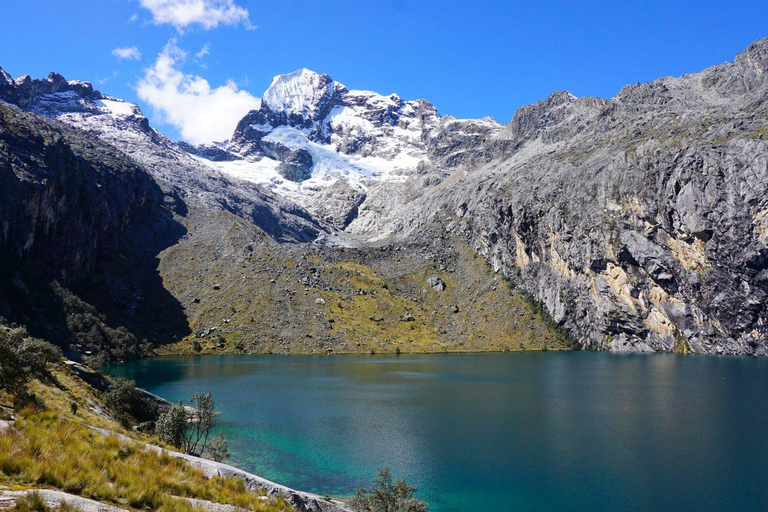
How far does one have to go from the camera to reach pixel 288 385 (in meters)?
86.6

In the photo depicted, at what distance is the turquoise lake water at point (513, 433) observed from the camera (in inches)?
1395

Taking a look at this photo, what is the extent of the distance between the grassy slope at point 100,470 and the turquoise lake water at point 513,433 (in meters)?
20.9

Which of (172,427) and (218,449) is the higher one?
(172,427)

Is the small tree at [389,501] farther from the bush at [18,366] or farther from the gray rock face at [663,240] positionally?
the gray rock face at [663,240]

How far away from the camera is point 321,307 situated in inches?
6594

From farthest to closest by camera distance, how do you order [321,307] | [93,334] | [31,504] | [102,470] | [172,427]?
1. [321,307]
2. [93,334]
3. [172,427]
4. [102,470]
5. [31,504]

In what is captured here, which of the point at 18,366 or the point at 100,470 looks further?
the point at 18,366

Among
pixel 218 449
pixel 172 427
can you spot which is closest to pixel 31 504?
pixel 172 427

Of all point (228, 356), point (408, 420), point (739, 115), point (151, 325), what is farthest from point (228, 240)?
point (739, 115)

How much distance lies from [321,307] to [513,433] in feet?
401

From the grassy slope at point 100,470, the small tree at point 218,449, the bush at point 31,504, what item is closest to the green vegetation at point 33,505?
the bush at point 31,504

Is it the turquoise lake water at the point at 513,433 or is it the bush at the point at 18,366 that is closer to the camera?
the bush at the point at 18,366

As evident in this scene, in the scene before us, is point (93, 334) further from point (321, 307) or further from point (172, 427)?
point (172, 427)

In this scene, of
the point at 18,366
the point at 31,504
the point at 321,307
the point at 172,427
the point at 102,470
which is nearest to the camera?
the point at 31,504
